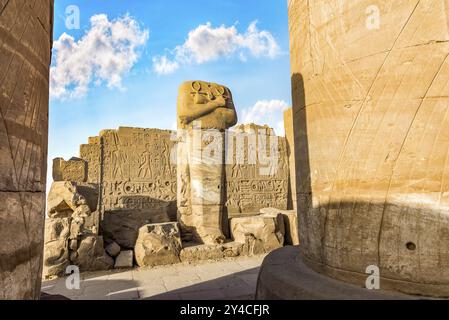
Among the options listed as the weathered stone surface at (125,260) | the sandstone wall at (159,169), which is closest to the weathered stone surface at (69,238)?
the weathered stone surface at (125,260)

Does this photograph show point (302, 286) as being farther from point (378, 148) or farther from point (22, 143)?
point (22, 143)

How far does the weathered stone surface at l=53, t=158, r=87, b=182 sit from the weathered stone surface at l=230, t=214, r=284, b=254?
6729 millimetres

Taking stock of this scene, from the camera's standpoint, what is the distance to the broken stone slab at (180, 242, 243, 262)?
6.06 meters

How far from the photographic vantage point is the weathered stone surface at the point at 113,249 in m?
6.01

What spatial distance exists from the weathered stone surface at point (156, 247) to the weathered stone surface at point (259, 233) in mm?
1569

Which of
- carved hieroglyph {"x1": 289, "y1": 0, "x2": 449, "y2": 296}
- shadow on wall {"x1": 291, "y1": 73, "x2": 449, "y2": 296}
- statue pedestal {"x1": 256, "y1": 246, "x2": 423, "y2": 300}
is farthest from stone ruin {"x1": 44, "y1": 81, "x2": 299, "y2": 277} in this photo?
carved hieroglyph {"x1": 289, "y1": 0, "x2": 449, "y2": 296}

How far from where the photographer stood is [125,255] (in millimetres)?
5938

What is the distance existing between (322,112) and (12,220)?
191cm

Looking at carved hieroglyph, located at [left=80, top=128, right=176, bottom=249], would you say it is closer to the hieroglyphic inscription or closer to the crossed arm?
the hieroglyphic inscription

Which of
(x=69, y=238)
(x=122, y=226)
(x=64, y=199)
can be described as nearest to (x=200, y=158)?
(x=122, y=226)

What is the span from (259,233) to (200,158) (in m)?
2.35

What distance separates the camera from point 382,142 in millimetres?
1639
